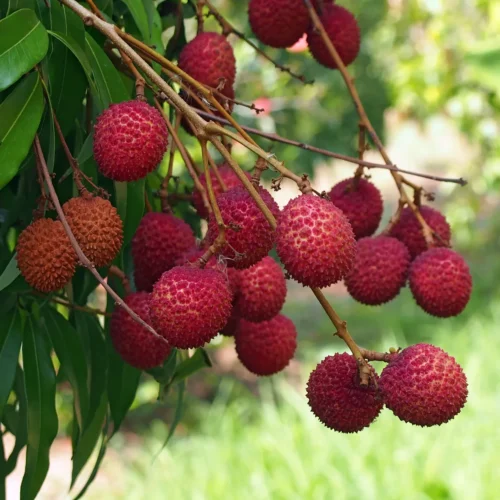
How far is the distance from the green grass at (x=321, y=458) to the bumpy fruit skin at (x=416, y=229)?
4.59 ft

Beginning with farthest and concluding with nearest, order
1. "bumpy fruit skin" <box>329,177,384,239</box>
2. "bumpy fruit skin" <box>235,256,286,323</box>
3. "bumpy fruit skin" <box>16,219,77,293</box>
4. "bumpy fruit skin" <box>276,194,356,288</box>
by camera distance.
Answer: "bumpy fruit skin" <box>329,177,384,239</box>
"bumpy fruit skin" <box>235,256,286,323</box>
"bumpy fruit skin" <box>16,219,77,293</box>
"bumpy fruit skin" <box>276,194,356,288</box>

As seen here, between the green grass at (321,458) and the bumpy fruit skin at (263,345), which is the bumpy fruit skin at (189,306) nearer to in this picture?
the bumpy fruit skin at (263,345)

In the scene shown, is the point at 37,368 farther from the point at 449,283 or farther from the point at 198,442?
the point at 198,442

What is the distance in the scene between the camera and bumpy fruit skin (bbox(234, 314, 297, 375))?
0.95 m

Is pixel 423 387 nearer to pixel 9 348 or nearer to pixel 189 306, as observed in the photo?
pixel 189 306

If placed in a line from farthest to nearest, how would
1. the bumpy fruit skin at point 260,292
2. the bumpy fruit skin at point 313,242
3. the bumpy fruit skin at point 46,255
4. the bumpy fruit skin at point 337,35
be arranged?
the bumpy fruit skin at point 337,35 < the bumpy fruit skin at point 260,292 < the bumpy fruit skin at point 46,255 < the bumpy fruit skin at point 313,242

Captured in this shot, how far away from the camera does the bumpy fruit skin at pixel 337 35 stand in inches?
43.9

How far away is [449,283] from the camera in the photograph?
0.93m

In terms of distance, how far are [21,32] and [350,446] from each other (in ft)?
7.27

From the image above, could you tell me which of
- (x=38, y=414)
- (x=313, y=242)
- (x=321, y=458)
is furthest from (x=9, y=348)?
(x=321, y=458)

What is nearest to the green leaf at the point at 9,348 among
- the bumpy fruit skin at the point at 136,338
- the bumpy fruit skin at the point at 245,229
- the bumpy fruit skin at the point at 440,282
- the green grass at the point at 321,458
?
the bumpy fruit skin at the point at 136,338

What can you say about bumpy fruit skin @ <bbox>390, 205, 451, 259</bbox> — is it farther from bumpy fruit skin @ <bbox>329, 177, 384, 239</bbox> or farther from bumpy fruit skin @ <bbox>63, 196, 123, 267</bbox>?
bumpy fruit skin @ <bbox>63, 196, 123, 267</bbox>

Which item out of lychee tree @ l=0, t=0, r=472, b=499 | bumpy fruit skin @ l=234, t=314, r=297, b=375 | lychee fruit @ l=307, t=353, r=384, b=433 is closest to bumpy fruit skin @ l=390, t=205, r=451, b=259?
lychee tree @ l=0, t=0, r=472, b=499

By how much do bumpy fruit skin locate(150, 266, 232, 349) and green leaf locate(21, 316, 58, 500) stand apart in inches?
11.9
